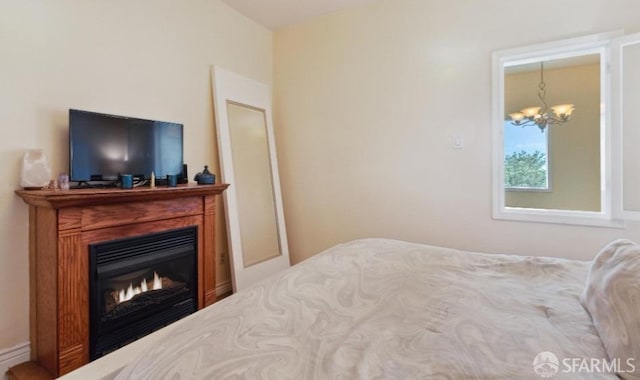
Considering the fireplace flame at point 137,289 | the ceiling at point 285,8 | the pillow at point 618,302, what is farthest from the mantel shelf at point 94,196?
the pillow at point 618,302

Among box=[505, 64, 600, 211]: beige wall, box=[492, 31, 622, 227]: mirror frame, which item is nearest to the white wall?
box=[492, 31, 622, 227]: mirror frame

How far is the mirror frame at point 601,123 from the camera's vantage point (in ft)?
7.22

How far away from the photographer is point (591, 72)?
3529 millimetres

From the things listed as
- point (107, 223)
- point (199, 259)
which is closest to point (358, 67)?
point (199, 259)

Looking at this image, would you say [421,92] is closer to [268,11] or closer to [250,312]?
[268,11]

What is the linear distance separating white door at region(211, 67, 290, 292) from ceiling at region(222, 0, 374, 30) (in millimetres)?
671

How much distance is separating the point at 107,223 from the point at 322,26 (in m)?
2.73

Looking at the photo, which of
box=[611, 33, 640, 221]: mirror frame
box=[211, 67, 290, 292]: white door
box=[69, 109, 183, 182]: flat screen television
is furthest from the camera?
box=[211, 67, 290, 292]: white door

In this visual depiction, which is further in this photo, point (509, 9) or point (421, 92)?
point (421, 92)

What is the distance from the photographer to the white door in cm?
294

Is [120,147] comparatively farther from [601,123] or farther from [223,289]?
[601,123]

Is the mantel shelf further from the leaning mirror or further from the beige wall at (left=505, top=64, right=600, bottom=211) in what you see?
the beige wall at (left=505, top=64, right=600, bottom=211)

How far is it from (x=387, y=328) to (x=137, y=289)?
1855 millimetres

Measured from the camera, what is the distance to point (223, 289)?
311cm
